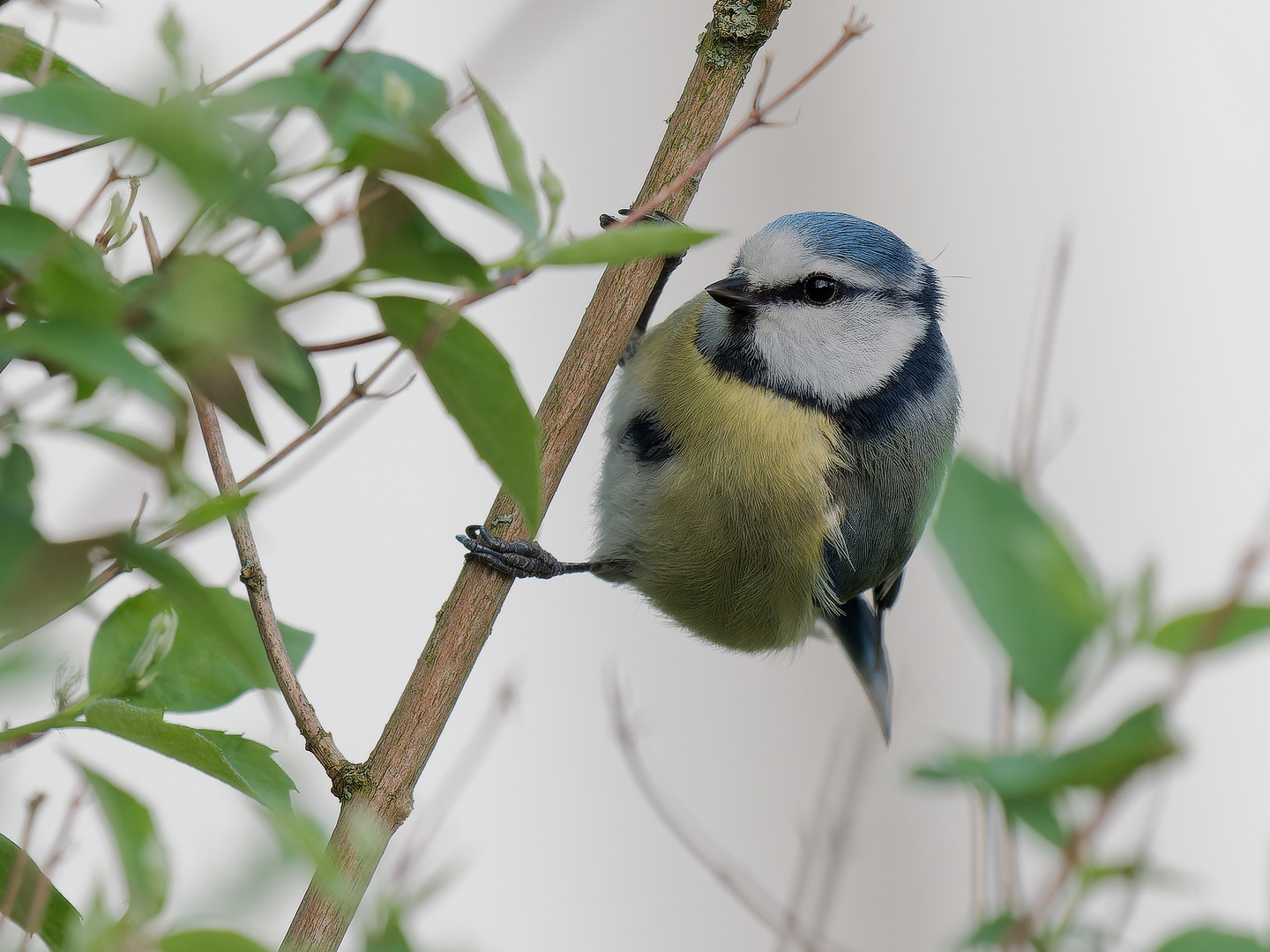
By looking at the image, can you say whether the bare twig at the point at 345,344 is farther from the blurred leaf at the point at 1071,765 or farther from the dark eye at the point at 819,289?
the dark eye at the point at 819,289

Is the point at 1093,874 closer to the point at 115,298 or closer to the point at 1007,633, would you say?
the point at 1007,633

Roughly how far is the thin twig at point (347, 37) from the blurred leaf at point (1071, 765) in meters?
0.19

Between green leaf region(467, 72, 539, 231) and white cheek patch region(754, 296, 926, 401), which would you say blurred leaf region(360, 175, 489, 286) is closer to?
green leaf region(467, 72, 539, 231)

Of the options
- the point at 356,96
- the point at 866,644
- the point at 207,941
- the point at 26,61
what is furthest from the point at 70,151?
the point at 866,644

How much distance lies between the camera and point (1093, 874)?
0.55ft

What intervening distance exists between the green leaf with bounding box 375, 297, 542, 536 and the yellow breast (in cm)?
65

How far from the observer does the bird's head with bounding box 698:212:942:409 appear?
0.94 m

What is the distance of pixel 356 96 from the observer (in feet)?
0.75

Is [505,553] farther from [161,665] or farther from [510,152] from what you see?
[510,152]

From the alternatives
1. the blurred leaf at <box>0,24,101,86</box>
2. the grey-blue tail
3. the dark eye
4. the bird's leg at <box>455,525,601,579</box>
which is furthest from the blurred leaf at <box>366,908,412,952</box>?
the grey-blue tail

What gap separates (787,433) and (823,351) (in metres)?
0.08

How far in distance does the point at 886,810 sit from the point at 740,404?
1.27m

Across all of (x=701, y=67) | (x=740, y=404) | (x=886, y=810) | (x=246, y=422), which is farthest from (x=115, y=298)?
(x=886, y=810)

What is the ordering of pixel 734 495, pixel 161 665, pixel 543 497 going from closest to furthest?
1. pixel 161 665
2. pixel 543 497
3. pixel 734 495
